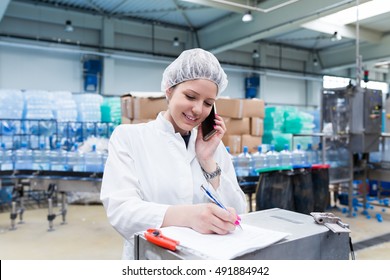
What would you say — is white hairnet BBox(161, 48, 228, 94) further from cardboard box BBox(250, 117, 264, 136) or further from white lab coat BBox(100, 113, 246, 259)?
cardboard box BBox(250, 117, 264, 136)

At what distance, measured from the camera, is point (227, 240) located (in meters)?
0.69

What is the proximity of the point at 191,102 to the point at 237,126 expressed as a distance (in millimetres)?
3206

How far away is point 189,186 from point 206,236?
32 cm

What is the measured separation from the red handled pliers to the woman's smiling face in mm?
415

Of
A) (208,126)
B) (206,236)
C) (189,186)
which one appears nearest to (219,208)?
(206,236)

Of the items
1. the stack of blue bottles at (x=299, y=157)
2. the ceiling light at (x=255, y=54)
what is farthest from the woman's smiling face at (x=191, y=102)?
the ceiling light at (x=255, y=54)

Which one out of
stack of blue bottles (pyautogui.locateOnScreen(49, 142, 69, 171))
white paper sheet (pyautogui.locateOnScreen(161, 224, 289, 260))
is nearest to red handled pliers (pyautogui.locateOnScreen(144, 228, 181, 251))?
white paper sheet (pyautogui.locateOnScreen(161, 224, 289, 260))

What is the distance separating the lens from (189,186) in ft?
A: 3.36

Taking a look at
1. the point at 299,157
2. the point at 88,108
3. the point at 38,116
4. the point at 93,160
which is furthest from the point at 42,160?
the point at 299,157

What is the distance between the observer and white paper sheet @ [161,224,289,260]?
2.03ft

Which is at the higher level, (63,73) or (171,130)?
(63,73)

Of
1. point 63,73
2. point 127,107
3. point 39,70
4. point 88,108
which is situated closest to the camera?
point 127,107

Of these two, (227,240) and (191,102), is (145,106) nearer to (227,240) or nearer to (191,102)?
(191,102)
